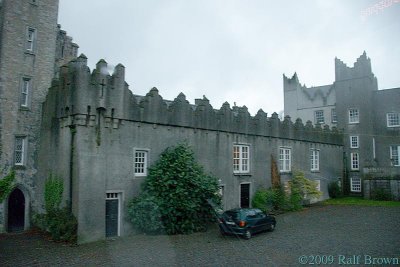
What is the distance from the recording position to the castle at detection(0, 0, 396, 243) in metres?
18.1

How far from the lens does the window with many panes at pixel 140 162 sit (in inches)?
799

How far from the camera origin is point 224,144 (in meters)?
25.4

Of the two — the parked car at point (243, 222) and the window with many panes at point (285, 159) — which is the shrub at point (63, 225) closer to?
the parked car at point (243, 222)

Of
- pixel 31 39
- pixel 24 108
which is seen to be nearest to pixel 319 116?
pixel 31 39

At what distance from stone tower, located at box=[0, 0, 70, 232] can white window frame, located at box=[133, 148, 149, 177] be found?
726 cm

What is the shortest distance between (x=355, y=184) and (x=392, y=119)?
8.20 meters

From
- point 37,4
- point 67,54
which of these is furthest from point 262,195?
point 37,4

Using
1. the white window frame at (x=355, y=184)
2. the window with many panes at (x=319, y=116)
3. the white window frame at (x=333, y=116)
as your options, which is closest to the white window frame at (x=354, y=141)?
the white window frame at (x=355, y=184)

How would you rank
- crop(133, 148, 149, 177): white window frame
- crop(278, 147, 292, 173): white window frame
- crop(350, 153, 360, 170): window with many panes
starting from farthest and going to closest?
1. crop(350, 153, 360, 170): window with many panes
2. crop(278, 147, 292, 173): white window frame
3. crop(133, 148, 149, 177): white window frame

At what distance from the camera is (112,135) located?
1906cm

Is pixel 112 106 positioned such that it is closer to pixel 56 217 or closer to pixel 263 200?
pixel 56 217

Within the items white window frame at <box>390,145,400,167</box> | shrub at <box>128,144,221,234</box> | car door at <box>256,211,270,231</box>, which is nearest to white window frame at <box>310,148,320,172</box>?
white window frame at <box>390,145,400,167</box>

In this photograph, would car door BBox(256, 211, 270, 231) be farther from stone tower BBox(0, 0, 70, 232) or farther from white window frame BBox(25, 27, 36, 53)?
white window frame BBox(25, 27, 36, 53)

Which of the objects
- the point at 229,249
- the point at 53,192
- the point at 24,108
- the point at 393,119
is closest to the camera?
the point at 229,249
